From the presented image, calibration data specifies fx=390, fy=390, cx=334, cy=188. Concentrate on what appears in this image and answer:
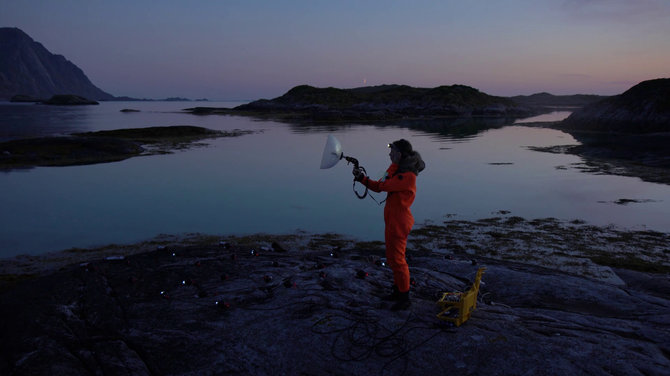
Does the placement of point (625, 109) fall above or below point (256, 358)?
above

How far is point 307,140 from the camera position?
51.0 m

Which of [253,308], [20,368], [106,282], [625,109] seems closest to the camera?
[20,368]

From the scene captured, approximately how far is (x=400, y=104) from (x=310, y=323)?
141570mm

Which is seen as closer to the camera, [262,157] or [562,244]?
[562,244]

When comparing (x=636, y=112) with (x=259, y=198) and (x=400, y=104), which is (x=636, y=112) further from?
(x=400, y=104)

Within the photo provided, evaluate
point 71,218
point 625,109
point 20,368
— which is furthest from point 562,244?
point 625,109

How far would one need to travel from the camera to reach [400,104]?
5610 inches

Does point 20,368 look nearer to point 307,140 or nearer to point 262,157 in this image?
point 262,157

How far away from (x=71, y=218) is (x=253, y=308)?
13706mm

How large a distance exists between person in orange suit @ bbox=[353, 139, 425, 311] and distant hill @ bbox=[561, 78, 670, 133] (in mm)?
58731

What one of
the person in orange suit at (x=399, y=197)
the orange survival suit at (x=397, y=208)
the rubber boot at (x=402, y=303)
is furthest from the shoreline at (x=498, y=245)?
the orange survival suit at (x=397, y=208)

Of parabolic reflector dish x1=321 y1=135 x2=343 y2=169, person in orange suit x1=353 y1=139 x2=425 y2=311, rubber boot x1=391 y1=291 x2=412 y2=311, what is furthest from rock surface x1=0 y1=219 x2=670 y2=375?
parabolic reflector dish x1=321 y1=135 x2=343 y2=169

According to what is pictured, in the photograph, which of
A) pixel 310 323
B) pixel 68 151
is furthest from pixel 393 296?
pixel 68 151

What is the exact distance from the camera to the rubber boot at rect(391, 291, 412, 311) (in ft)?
24.1
